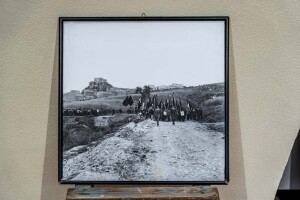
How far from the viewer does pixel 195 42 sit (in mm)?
1334

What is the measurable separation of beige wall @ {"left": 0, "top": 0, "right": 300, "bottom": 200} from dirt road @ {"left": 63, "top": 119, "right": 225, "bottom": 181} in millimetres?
85

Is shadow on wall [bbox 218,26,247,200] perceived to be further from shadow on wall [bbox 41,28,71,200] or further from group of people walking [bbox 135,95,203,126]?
shadow on wall [bbox 41,28,71,200]

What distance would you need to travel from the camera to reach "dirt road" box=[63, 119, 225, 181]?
134cm

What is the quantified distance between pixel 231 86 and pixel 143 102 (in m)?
0.33

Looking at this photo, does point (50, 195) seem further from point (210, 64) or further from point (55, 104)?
point (210, 64)

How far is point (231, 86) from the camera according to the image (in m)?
1.37

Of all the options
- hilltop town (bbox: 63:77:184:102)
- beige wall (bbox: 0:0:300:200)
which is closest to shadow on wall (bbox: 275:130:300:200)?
beige wall (bbox: 0:0:300:200)

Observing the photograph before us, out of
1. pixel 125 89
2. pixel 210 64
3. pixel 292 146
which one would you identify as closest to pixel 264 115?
pixel 292 146

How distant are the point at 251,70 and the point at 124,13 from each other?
51 cm

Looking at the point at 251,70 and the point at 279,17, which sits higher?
the point at 279,17

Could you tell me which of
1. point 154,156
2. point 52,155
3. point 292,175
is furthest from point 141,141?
point 292,175

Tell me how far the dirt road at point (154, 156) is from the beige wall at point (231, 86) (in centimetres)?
8

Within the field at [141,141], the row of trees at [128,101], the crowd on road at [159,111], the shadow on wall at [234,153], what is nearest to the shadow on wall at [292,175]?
the shadow on wall at [234,153]

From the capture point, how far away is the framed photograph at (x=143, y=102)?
4.38 feet
